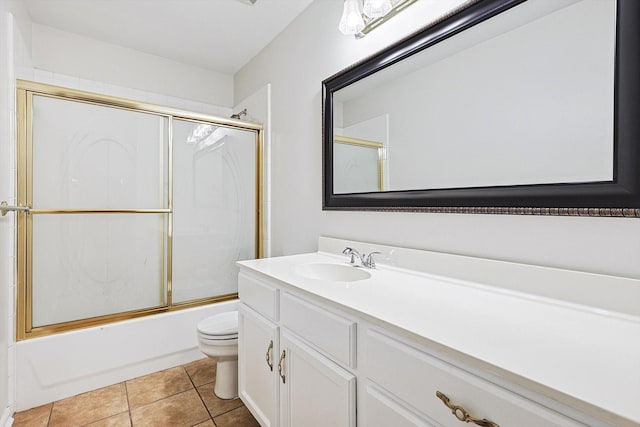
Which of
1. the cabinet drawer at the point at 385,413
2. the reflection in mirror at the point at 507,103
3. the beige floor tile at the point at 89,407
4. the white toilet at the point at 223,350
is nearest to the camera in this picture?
the cabinet drawer at the point at 385,413

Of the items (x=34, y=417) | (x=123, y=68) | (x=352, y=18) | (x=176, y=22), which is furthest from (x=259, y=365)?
(x=123, y=68)

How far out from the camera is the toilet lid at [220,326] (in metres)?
1.75

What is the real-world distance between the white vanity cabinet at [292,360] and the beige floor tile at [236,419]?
0.50 ft

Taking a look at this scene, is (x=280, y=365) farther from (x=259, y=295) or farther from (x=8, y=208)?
(x=8, y=208)

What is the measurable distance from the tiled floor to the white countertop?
1.04 m

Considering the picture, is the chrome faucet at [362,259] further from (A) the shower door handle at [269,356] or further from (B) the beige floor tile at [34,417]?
(B) the beige floor tile at [34,417]

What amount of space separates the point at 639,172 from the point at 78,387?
2.72m

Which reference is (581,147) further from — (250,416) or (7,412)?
(7,412)

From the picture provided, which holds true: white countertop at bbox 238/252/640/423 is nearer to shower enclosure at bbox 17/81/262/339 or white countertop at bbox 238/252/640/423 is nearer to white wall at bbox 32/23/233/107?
shower enclosure at bbox 17/81/262/339

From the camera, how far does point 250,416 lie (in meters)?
1.64

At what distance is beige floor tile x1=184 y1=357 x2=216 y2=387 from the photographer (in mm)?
1979

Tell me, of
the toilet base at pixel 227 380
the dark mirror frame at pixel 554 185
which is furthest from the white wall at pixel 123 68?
the toilet base at pixel 227 380

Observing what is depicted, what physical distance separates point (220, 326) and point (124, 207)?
3.29ft

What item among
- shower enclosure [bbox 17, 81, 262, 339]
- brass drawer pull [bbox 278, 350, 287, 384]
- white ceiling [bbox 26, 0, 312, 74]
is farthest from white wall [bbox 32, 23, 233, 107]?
brass drawer pull [bbox 278, 350, 287, 384]
